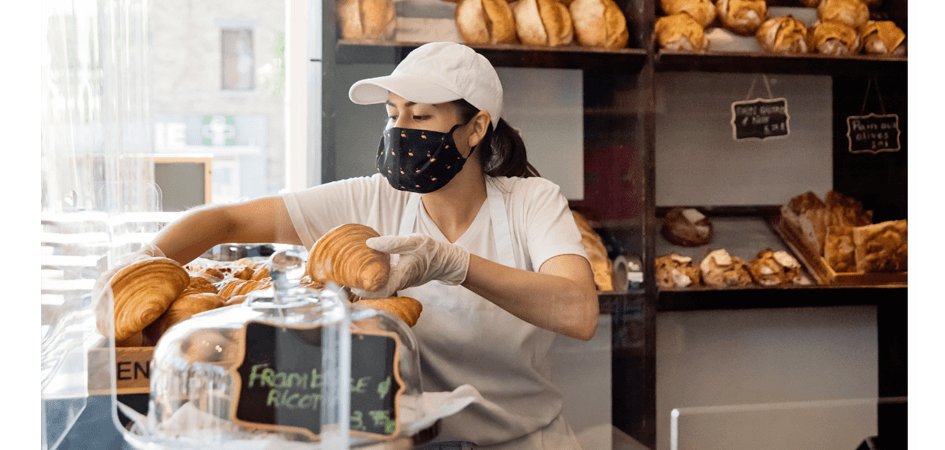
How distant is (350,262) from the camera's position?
0.62 meters

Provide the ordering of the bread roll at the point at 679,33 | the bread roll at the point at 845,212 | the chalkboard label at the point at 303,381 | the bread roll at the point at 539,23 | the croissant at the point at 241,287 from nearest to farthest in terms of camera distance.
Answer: the chalkboard label at the point at 303,381
the croissant at the point at 241,287
the bread roll at the point at 539,23
the bread roll at the point at 679,33
the bread roll at the point at 845,212

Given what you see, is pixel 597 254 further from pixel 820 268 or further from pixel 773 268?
pixel 820 268

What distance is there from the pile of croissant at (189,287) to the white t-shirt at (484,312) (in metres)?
0.10

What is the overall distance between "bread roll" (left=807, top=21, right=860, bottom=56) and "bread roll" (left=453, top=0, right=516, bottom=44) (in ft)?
2.01

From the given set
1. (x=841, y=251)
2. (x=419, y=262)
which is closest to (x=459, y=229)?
(x=419, y=262)

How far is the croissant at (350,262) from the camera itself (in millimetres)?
617

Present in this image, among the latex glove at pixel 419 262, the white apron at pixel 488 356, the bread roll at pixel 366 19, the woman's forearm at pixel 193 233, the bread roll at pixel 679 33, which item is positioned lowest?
the white apron at pixel 488 356

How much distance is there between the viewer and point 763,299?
43.1 inches

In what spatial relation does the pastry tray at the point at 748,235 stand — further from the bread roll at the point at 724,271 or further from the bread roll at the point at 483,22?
the bread roll at the point at 483,22

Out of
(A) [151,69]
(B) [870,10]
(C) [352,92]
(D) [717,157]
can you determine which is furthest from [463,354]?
(B) [870,10]

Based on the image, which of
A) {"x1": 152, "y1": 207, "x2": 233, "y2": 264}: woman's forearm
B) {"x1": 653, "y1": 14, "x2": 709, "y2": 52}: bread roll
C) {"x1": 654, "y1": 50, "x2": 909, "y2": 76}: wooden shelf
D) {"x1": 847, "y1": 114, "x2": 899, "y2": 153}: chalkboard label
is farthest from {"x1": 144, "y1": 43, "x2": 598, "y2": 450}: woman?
{"x1": 847, "y1": 114, "x2": 899, "y2": 153}: chalkboard label

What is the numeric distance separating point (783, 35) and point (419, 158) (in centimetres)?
77

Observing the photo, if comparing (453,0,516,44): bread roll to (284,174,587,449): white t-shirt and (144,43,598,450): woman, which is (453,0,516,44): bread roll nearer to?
(144,43,598,450): woman

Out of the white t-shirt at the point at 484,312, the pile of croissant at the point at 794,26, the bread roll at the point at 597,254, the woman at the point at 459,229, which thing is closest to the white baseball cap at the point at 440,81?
the woman at the point at 459,229
